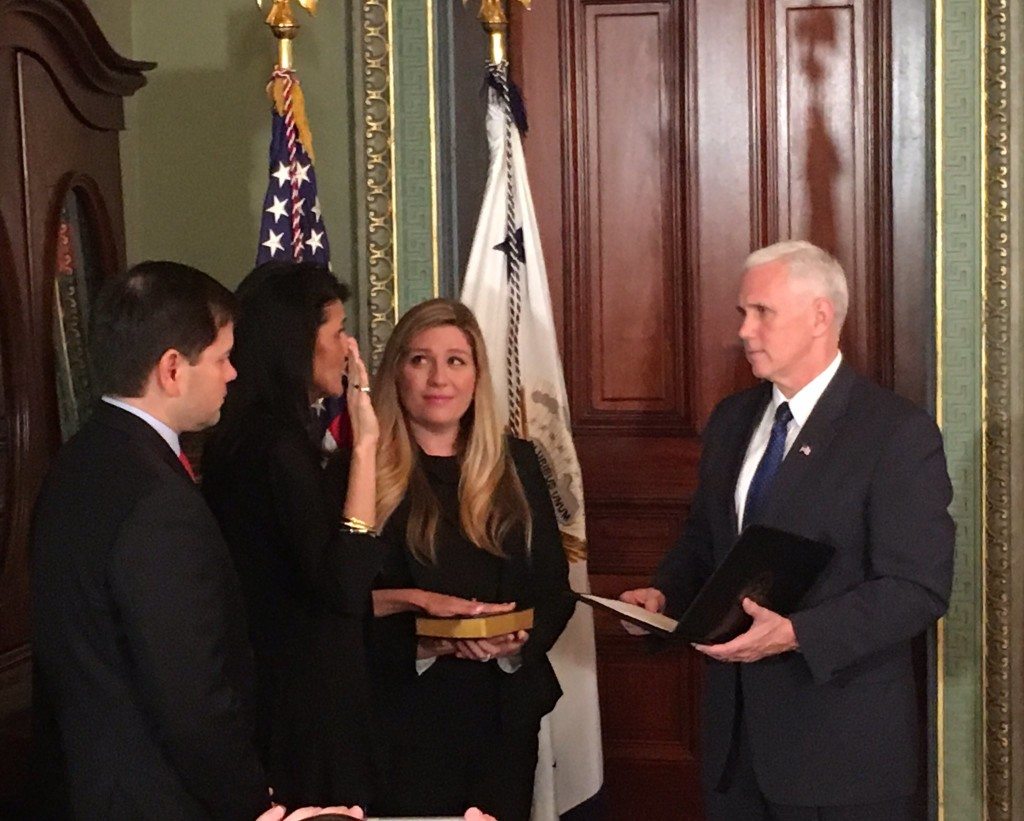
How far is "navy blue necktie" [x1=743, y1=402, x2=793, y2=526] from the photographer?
256cm

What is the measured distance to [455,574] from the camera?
286 cm

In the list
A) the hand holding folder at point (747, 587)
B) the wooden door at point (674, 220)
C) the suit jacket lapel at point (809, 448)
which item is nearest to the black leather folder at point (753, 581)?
the hand holding folder at point (747, 587)

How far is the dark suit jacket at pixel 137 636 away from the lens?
1.82 meters

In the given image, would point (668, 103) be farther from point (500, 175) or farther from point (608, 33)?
point (500, 175)

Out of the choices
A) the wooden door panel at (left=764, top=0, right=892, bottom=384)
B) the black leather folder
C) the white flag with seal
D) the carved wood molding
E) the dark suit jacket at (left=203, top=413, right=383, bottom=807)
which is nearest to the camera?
the black leather folder

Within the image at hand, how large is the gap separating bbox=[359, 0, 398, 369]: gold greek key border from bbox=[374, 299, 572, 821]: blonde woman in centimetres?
60

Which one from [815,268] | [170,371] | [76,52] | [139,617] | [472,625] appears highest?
[76,52]

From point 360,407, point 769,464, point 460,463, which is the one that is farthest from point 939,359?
point 360,407

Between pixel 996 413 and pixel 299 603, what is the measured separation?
183 centimetres

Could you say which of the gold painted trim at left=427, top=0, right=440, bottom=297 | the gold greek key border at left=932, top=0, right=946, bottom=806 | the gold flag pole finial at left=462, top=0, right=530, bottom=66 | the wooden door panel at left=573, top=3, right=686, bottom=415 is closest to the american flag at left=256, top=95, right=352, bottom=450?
the gold painted trim at left=427, top=0, right=440, bottom=297

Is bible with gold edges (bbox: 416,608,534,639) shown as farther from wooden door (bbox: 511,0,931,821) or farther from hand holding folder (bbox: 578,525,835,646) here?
wooden door (bbox: 511,0,931,821)

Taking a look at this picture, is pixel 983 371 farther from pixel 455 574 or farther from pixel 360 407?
pixel 360 407

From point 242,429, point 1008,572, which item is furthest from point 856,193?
point 242,429

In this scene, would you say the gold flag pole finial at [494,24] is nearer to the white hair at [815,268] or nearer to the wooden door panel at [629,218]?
the wooden door panel at [629,218]
